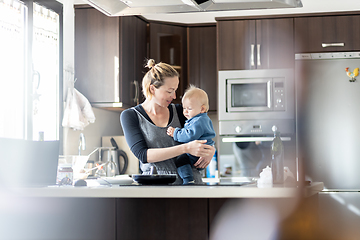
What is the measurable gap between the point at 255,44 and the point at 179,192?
93.8 inches

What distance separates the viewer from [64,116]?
2.96 metres

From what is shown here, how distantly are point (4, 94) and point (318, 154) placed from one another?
2.34 metres

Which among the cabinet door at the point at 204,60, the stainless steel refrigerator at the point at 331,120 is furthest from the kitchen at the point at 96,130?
the stainless steel refrigerator at the point at 331,120

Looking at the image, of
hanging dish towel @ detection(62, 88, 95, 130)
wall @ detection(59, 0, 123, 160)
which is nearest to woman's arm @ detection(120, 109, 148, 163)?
hanging dish towel @ detection(62, 88, 95, 130)

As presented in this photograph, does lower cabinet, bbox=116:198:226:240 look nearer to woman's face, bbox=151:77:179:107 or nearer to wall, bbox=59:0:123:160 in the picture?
woman's face, bbox=151:77:179:107

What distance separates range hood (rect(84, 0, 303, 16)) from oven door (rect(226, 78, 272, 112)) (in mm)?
1458

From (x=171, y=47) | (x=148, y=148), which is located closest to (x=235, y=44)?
(x=171, y=47)

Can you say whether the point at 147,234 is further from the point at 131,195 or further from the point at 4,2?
the point at 4,2

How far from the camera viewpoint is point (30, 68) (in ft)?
9.11

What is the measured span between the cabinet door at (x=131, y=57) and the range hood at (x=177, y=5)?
51.7 inches

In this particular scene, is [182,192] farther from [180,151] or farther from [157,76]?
[157,76]

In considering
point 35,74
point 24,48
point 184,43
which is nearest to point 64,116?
point 35,74

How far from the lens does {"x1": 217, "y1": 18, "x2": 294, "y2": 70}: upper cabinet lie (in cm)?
340

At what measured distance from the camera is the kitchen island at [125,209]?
1.31 meters
